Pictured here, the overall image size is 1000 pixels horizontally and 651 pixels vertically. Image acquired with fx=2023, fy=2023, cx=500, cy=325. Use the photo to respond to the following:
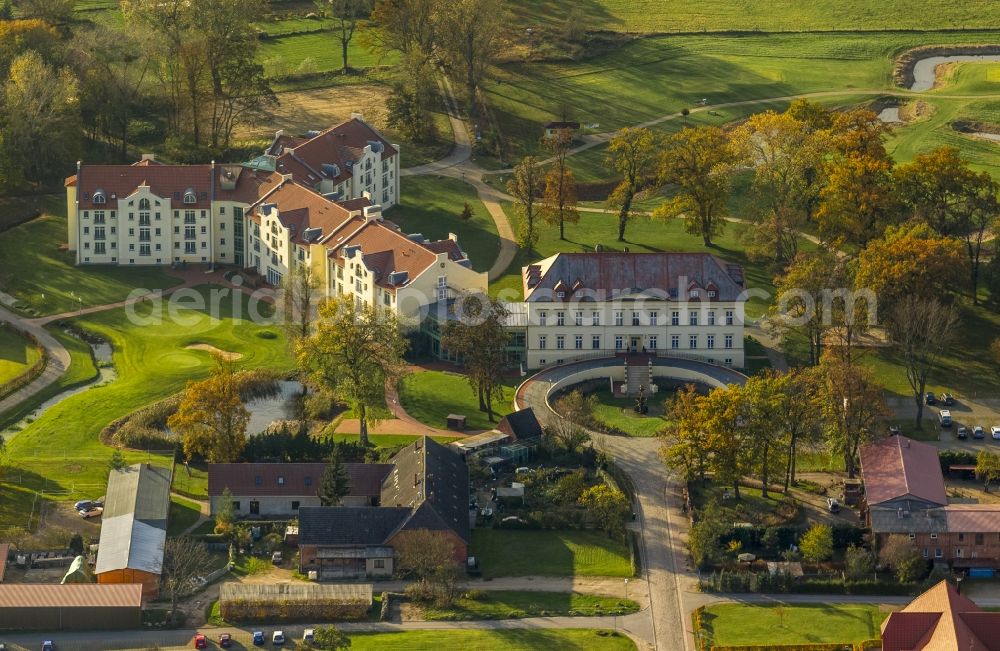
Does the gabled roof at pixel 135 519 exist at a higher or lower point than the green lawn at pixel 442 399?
lower

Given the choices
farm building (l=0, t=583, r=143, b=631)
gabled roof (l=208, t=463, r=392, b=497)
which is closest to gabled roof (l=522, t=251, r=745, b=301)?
gabled roof (l=208, t=463, r=392, b=497)

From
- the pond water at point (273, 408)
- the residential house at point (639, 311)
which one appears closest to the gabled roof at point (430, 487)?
the pond water at point (273, 408)

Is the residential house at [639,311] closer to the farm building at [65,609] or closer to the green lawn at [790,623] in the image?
the green lawn at [790,623]

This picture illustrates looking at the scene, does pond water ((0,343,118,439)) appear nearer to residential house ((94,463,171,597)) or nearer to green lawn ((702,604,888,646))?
residential house ((94,463,171,597))

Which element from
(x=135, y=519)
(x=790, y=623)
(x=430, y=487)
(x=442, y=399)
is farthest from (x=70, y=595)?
(x=790, y=623)

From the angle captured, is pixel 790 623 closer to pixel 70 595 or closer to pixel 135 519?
pixel 135 519

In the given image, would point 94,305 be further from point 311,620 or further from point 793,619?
point 793,619
